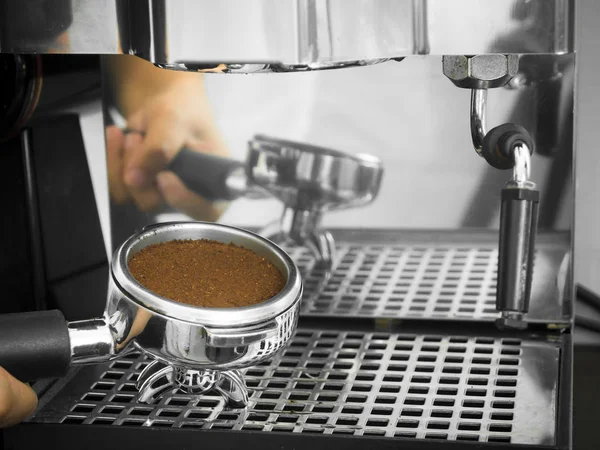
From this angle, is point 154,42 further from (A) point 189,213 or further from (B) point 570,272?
(B) point 570,272

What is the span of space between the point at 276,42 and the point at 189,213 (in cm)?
35

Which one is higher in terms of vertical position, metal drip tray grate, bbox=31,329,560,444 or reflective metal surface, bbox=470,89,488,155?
reflective metal surface, bbox=470,89,488,155

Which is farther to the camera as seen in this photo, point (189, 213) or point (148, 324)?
point (189, 213)

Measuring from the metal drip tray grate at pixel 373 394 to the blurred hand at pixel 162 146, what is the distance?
0.51ft

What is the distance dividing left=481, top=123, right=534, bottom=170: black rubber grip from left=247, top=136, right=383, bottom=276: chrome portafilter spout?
173 mm

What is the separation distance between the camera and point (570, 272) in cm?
84

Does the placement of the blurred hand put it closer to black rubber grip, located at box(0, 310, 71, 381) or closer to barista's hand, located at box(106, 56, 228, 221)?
barista's hand, located at box(106, 56, 228, 221)

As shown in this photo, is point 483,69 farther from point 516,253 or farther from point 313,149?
point 313,149

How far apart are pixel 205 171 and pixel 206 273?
22 centimetres

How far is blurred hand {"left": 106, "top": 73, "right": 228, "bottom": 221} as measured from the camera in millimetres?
865

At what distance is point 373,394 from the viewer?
0.72 meters

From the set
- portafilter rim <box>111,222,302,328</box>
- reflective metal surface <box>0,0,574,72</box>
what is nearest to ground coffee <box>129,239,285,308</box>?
portafilter rim <box>111,222,302,328</box>

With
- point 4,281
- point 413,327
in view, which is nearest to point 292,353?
point 413,327

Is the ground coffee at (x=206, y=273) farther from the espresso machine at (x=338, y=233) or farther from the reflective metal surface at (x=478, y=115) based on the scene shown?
the reflective metal surface at (x=478, y=115)
